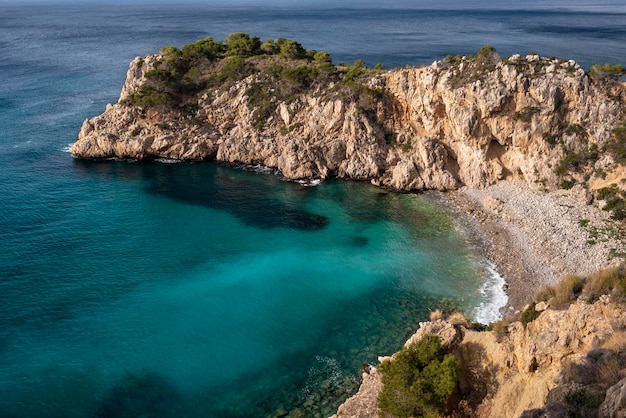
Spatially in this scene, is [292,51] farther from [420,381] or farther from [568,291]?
[420,381]

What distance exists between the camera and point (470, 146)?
52594mm

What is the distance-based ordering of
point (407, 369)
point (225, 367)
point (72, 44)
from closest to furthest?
1. point (407, 369)
2. point (225, 367)
3. point (72, 44)

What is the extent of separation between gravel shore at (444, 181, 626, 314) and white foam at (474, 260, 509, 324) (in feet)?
1.67

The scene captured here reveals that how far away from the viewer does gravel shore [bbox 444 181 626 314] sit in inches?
1468

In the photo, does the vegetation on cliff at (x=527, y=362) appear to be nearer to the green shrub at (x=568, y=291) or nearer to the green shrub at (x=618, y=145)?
the green shrub at (x=568, y=291)

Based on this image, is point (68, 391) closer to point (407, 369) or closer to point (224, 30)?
point (407, 369)

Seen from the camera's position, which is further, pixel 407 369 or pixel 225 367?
pixel 225 367

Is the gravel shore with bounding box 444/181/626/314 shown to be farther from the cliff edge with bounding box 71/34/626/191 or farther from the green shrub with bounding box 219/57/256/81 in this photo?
the green shrub with bounding box 219/57/256/81

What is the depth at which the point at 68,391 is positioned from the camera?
27766 mm

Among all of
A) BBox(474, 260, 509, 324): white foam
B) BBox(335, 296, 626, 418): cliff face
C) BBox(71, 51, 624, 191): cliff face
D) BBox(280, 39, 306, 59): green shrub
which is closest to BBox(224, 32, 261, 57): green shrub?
BBox(280, 39, 306, 59): green shrub

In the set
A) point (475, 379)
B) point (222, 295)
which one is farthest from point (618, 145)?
point (222, 295)

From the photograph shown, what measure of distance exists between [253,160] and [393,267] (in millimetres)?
27242

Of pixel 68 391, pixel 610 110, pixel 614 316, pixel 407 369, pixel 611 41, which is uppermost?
pixel 611 41

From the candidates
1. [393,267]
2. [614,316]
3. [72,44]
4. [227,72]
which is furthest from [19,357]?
[72,44]
